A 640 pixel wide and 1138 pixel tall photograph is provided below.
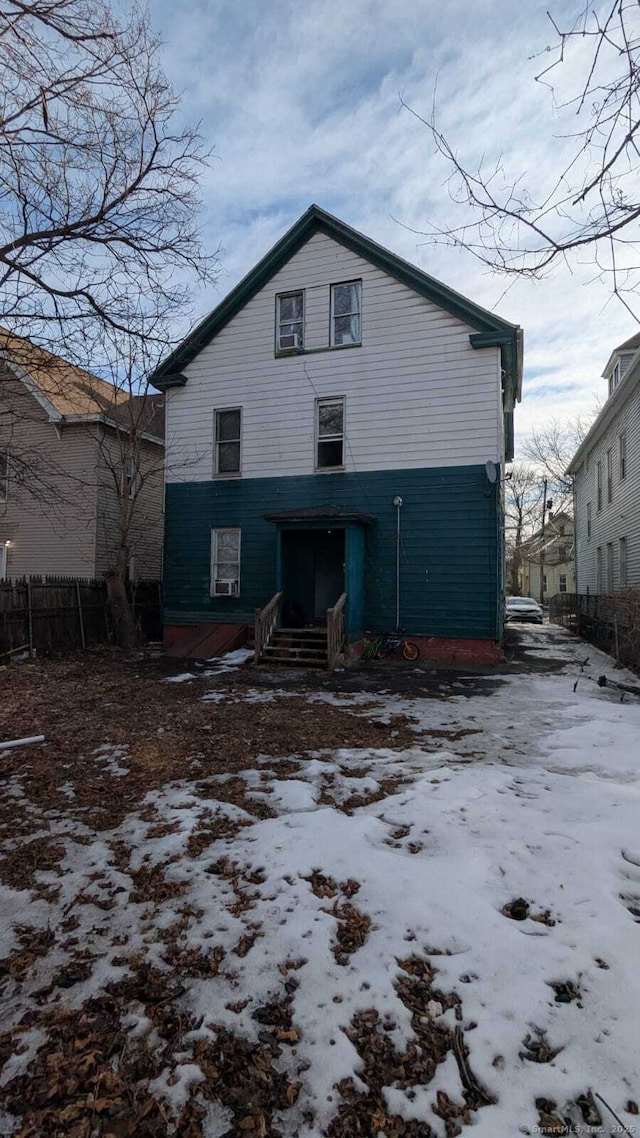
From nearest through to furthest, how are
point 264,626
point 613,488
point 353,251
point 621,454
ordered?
point 264,626 → point 353,251 → point 621,454 → point 613,488

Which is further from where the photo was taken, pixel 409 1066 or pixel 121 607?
pixel 121 607

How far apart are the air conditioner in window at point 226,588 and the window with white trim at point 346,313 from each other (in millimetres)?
6245

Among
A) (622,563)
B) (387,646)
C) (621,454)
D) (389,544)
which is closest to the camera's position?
(387,646)

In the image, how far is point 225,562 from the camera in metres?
14.2

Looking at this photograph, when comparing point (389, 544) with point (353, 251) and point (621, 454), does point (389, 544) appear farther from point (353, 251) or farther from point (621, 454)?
point (621, 454)

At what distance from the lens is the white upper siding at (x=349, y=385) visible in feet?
39.5

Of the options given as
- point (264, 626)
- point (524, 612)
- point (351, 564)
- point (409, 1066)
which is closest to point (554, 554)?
point (524, 612)

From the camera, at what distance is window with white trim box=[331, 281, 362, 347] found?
1314cm

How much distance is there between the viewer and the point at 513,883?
3.03 meters

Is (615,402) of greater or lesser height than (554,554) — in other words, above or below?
above

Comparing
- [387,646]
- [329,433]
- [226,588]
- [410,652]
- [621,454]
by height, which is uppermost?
[621,454]

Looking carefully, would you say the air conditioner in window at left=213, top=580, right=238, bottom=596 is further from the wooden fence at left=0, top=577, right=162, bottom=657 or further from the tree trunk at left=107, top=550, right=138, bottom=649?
the wooden fence at left=0, top=577, right=162, bottom=657

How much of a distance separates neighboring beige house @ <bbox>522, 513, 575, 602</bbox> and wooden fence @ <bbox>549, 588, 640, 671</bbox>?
1031 inches

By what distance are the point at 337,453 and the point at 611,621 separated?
792cm
